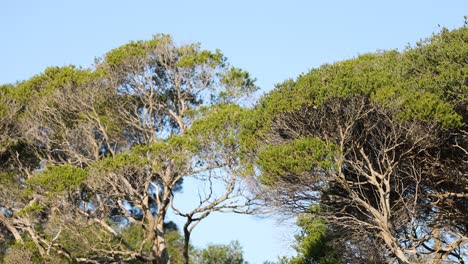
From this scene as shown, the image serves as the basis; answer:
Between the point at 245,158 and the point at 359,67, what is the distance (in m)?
3.35

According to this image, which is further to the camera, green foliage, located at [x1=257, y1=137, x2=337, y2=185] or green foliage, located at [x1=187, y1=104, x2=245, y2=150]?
green foliage, located at [x1=187, y1=104, x2=245, y2=150]

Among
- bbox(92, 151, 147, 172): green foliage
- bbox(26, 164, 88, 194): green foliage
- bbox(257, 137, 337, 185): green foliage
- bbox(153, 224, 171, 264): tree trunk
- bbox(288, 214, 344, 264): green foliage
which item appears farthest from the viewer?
bbox(288, 214, 344, 264): green foliage

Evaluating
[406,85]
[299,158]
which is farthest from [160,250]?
[406,85]

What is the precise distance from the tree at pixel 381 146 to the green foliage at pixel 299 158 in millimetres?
21

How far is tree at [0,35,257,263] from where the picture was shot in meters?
18.0

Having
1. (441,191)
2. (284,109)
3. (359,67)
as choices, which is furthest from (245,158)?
(441,191)

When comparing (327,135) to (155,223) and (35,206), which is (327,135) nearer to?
(155,223)

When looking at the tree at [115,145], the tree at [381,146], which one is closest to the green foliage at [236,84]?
the tree at [115,145]

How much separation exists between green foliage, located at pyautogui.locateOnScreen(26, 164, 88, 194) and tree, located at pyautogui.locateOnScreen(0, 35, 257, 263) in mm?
24

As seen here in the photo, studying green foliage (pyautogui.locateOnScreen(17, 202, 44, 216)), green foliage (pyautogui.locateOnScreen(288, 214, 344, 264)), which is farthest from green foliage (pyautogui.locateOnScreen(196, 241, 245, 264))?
green foliage (pyautogui.locateOnScreen(17, 202, 44, 216))

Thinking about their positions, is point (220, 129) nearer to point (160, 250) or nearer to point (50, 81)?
point (160, 250)

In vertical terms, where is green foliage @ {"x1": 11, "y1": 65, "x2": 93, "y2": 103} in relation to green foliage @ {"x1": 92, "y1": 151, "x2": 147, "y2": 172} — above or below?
above

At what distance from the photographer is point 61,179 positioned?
58.2 ft

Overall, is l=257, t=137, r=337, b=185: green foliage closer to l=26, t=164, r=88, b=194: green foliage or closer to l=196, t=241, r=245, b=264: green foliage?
l=26, t=164, r=88, b=194: green foliage
